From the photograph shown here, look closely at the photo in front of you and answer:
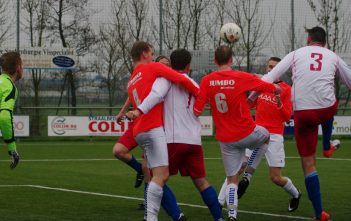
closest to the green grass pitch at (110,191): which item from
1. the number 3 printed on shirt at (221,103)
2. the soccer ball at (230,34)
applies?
the number 3 printed on shirt at (221,103)

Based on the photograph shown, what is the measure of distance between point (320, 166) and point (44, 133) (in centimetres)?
1499

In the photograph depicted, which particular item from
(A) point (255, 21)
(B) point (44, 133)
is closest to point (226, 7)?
(A) point (255, 21)

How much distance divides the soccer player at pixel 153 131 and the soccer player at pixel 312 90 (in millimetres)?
1306

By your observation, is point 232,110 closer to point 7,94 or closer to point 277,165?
point 7,94

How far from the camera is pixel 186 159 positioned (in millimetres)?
9891

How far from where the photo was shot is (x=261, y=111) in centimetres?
1287

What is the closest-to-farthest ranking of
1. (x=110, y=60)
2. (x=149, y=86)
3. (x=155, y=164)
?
(x=155, y=164) < (x=149, y=86) < (x=110, y=60)

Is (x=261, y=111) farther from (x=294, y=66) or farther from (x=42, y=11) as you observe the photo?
(x=42, y=11)

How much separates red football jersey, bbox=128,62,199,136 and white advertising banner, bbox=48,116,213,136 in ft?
76.3

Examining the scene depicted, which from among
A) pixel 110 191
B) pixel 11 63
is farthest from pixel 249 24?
pixel 11 63

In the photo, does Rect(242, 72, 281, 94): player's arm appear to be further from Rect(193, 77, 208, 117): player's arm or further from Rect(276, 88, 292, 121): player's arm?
Rect(276, 88, 292, 121): player's arm

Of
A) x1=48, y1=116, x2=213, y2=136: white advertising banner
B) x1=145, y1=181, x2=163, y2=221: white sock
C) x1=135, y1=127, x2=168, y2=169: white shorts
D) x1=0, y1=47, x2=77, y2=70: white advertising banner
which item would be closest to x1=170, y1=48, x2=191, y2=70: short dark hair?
x1=135, y1=127, x2=168, y2=169: white shorts

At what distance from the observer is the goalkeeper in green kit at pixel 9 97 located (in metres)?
10.4

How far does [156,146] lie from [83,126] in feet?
79.0
